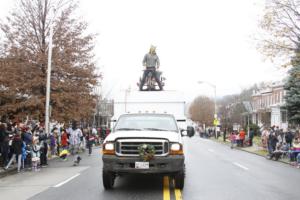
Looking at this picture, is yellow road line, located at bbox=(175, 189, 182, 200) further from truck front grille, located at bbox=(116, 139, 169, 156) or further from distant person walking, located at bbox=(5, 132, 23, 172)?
distant person walking, located at bbox=(5, 132, 23, 172)

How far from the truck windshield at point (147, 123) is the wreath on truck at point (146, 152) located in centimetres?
121

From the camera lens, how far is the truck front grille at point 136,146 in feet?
30.2

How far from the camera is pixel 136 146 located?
920 cm

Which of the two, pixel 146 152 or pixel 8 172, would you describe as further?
pixel 8 172

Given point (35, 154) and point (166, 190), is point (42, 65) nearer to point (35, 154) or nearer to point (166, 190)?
point (35, 154)

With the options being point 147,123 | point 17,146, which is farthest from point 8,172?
point 147,123

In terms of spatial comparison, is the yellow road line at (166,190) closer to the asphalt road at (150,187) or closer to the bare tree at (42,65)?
the asphalt road at (150,187)

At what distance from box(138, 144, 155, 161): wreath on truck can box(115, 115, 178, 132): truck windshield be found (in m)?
1.21

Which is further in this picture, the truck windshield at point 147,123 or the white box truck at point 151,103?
the white box truck at point 151,103

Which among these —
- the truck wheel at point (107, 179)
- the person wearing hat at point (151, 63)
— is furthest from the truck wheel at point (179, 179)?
the person wearing hat at point (151, 63)

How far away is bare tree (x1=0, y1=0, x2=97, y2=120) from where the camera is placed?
2189 cm

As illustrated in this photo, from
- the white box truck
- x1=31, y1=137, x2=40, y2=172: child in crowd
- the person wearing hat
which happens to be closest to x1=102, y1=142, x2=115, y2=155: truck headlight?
the white box truck

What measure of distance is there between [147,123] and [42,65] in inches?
541

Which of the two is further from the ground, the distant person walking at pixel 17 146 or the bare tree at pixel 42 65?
the bare tree at pixel 42 65
